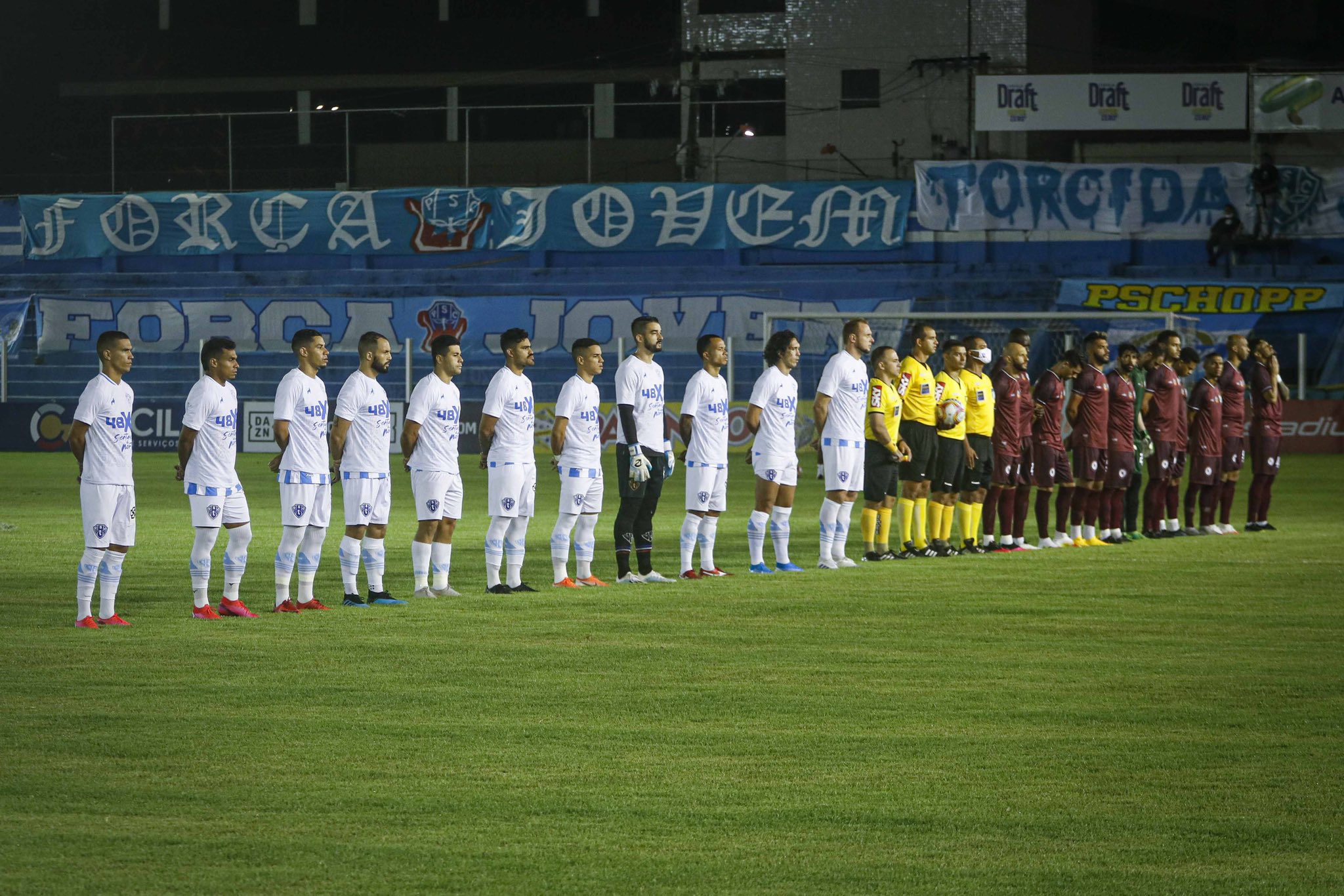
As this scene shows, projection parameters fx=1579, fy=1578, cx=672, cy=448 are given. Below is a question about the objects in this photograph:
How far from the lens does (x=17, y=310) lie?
3597cm

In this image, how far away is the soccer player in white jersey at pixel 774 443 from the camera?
43.9ft

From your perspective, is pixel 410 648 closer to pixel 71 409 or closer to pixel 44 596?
pixel 44 596

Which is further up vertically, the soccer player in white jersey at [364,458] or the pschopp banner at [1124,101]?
the pschopp banner at [1124,101]

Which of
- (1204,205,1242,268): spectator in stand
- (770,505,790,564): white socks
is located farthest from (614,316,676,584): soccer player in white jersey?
(1204,205,1242,268): spectator in stand

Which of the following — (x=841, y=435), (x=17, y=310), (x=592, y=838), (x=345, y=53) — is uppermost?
(x=345, y=53)

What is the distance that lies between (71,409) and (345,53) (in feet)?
57.9

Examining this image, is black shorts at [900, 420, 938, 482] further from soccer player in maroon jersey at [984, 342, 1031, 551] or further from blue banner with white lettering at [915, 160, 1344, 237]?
blue banner with white lettering at [915, 160, 1344, 237]

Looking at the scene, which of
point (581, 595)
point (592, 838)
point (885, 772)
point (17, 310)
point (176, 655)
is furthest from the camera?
point (17, 310)

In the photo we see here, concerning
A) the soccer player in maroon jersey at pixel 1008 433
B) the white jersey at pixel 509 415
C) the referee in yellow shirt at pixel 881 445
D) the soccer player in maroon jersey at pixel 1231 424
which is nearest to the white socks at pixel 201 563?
the white jersey at pixel 509 415

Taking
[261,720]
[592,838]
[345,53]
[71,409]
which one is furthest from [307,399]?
[345,53]

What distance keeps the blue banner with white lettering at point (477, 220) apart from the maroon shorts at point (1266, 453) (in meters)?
18.2

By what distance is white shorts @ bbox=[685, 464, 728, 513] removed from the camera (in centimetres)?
1303

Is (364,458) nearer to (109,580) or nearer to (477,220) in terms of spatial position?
(109,580)

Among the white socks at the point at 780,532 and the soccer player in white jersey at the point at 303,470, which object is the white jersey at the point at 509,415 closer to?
the soccer player in white jersey at the point at 303,470
